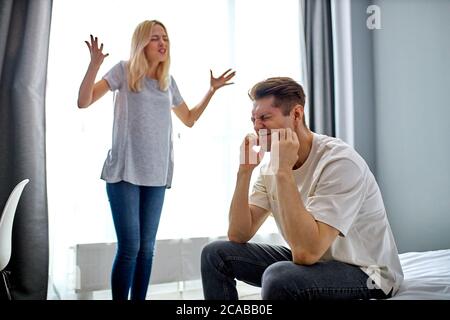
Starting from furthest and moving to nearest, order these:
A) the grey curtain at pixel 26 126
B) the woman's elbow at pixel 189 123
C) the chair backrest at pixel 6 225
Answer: the woman's elbow at pixel 189 123 → the grey curtain at pixel 26 126 → the chair backrest at pixel 6 225

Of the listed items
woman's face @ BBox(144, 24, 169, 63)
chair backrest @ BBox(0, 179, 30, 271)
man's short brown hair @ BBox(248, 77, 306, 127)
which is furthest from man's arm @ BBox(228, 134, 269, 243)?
chair backrest @ BBox(0, 179, 30, 271)

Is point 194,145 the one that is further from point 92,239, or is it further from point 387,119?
point 387,119

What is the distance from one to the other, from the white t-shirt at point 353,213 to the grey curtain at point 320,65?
1.46 ft

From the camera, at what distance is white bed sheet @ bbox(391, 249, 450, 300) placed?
30.8 inches

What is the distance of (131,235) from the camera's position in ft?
4.01

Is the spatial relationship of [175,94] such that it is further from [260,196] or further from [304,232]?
[304,232]

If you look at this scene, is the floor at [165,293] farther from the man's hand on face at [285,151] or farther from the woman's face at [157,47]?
the woman's face at [157,47]

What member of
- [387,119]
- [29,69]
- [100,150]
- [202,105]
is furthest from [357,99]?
[29,69]

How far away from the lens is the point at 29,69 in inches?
54.8

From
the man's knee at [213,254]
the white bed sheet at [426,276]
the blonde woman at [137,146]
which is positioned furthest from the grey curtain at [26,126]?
the white bed sheet at [426,276]

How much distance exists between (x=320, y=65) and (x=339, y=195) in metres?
0.64

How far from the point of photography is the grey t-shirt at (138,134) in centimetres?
122

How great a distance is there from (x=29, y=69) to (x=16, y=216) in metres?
0.52

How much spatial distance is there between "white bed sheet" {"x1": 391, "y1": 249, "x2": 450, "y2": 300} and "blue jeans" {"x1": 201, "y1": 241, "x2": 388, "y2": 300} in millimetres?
67
